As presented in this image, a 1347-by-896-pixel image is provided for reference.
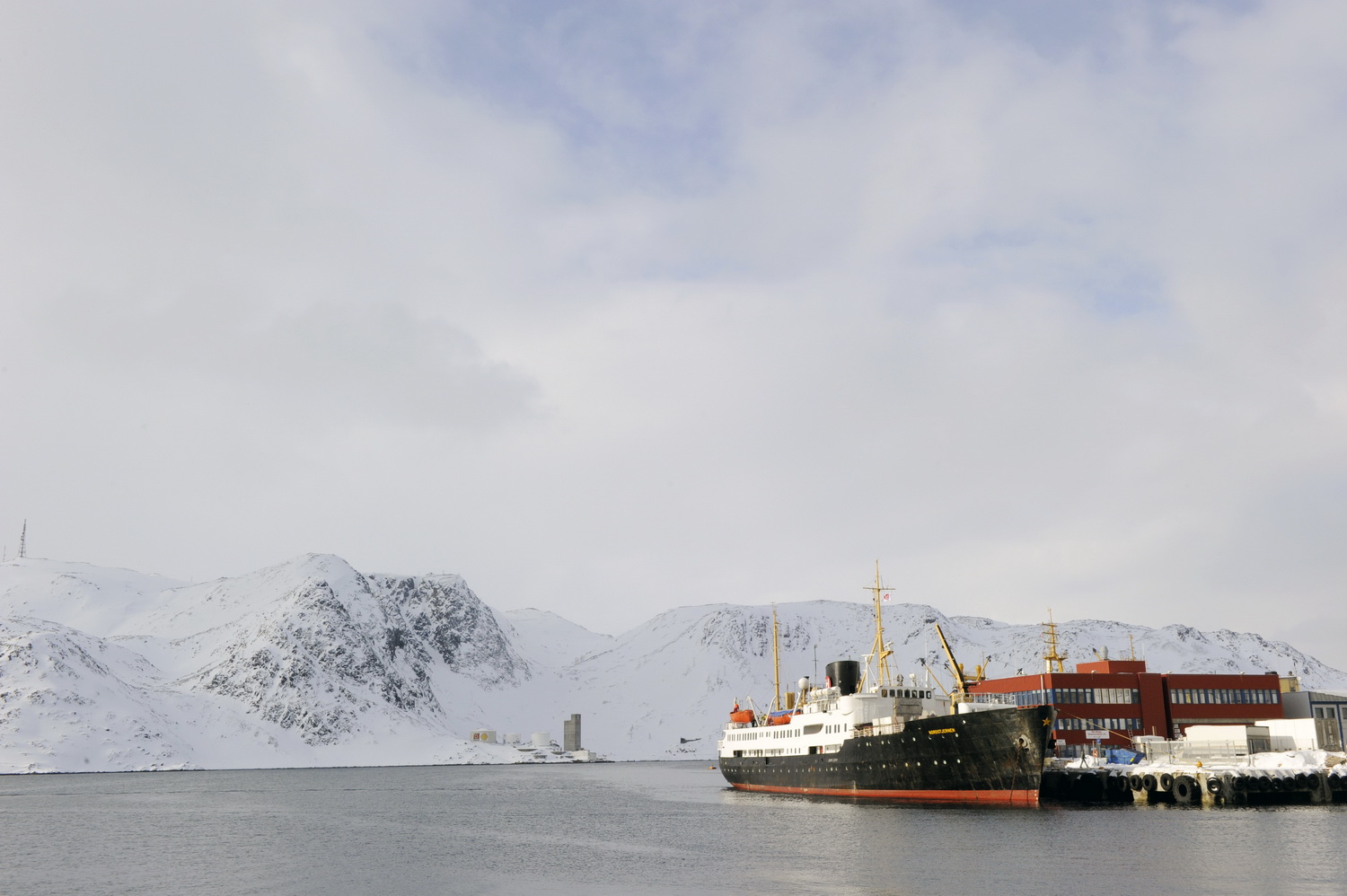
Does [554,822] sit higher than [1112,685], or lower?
lower

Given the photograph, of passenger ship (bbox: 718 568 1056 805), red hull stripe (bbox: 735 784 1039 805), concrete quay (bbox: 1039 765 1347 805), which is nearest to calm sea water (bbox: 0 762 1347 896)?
red hull stripe (bbox: 735 784 1039 805)

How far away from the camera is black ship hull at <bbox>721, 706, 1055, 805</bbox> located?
77000mm

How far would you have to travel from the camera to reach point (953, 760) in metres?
80.9

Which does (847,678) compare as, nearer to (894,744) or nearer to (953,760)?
(894,744)

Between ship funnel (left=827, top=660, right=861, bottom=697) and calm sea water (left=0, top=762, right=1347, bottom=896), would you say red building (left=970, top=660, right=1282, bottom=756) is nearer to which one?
ship funnel (left=827, top=660, right=861, bottom=697)

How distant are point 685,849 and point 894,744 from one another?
88.3ft

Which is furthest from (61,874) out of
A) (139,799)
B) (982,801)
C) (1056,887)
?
(139,799)

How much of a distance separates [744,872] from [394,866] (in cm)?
2146

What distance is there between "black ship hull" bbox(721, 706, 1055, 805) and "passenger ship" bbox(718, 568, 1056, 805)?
0.25 feet

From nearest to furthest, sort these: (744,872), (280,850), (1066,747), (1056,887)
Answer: (1056,887), (744,872), (280,850), (1066,747)

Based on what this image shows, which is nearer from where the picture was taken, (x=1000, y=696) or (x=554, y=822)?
(x=554, y=822)

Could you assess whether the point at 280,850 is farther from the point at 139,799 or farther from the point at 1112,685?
the point at 1112,685

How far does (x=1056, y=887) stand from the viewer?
46.2m

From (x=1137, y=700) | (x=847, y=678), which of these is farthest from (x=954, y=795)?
(x=1137, y=700)
